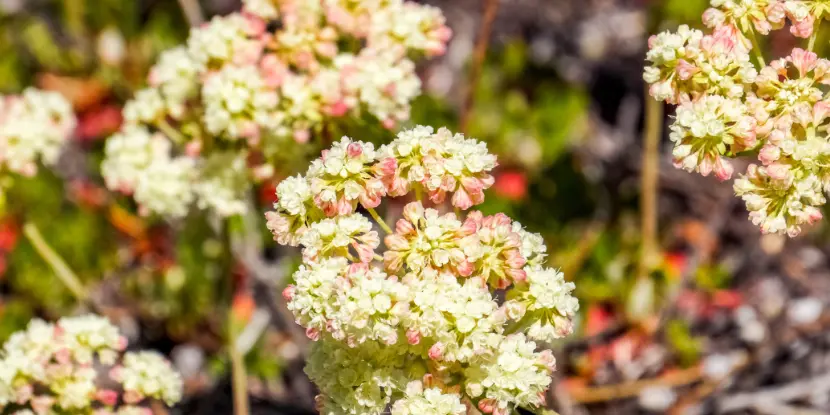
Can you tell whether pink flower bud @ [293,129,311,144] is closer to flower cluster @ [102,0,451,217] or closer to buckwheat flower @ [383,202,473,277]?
flower cluster @ [102,0,451,217]

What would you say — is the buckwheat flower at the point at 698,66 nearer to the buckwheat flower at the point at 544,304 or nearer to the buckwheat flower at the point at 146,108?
the buckwheat flower at the point at 544,304

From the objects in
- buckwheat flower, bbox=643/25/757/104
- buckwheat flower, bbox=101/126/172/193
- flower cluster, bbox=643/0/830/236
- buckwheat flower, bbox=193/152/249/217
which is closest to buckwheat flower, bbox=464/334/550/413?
flower cluster, bbox=643/0/830/236

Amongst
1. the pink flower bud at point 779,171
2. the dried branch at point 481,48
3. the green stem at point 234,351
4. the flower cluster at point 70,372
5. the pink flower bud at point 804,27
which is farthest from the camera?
the dried branch at point 481,48

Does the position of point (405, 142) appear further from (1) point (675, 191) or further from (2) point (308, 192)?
(1) point (675, 191)

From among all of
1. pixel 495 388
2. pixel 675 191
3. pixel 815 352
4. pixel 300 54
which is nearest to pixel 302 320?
pixel 495 388

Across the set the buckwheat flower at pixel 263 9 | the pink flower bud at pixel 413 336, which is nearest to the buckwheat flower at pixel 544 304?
the pink flower bud at pixel 413 336

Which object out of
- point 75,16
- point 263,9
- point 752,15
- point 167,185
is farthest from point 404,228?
point 75,16
